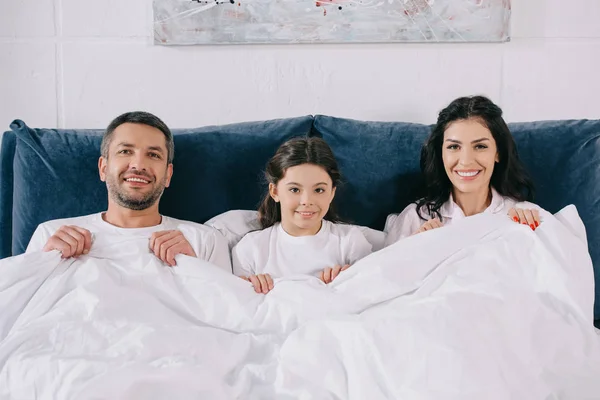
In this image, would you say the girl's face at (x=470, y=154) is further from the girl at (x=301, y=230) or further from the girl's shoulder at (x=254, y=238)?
the girl's shoulder at (x=254, y=238)

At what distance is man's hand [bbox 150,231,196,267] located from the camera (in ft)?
5.75

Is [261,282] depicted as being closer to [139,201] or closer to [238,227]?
[238,227]

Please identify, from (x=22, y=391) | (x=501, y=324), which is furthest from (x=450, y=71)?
(x=22, y=391)

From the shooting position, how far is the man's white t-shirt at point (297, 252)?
6.23 ft

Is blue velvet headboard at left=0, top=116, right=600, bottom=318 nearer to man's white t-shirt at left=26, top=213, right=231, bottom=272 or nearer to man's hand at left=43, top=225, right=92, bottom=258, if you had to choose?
man's white t-shirt at left=26, top=213, right=231, bottom=272

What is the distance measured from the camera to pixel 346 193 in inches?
80.7

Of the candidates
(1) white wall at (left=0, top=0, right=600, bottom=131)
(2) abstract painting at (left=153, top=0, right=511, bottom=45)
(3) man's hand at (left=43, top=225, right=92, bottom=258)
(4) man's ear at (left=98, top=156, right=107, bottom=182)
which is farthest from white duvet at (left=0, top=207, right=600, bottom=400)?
(2) abstract painting at (left=153, top=0, right=511, bottom=45)

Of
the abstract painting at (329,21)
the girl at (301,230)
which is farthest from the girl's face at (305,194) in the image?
the abstract painting at (329,21)

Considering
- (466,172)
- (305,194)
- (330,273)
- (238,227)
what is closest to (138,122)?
(238,227)

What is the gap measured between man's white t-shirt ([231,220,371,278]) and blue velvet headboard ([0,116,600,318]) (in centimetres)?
15

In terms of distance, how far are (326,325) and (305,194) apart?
1.66 ft

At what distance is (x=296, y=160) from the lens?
1.86 metres

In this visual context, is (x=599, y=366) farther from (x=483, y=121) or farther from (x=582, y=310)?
(x=483, y=121)

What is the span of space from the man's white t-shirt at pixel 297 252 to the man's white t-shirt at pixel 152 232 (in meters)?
0.07
